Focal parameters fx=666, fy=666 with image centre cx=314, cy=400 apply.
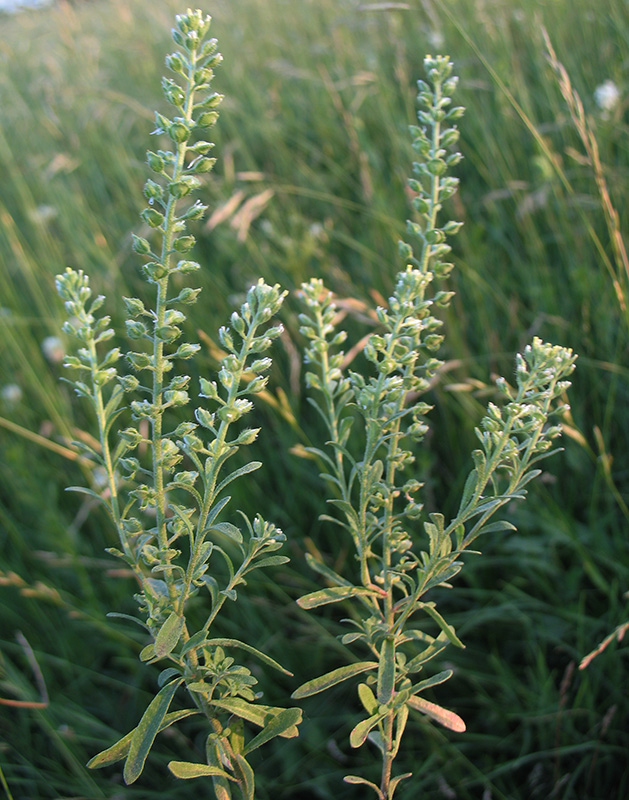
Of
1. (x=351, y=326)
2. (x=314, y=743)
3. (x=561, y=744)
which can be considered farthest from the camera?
(x=351, y=326)

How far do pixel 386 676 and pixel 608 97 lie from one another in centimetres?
229

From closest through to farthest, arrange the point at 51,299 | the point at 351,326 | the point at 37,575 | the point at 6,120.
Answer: the point at 37,575 → the point at 351,326 → the point at 51,299 → the point at 6,120

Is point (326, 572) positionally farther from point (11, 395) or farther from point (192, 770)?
point (11, 395)

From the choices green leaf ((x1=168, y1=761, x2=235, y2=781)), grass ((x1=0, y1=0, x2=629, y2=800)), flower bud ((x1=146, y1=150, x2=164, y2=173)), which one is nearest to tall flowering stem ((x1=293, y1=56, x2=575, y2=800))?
green leaf ((x1=168, y1=761, x2=235, y2=781))

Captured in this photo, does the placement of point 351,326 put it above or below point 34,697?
above

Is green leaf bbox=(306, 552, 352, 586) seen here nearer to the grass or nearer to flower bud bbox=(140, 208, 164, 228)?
flower bud bbox=(140, 208, 164, 228)

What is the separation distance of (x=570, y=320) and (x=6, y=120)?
11.8ft

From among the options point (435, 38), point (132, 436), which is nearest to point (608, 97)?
point (435, 38)

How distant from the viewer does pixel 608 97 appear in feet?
7.57

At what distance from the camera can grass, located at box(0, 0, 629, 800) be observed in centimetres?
146

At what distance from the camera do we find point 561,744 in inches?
54.6

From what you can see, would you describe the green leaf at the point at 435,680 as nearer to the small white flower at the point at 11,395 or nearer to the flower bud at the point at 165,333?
the flower bud at the point at 165,333

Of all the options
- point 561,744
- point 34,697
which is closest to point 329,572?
point 561,744

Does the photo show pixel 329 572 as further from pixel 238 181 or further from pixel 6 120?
pixel 6 120
